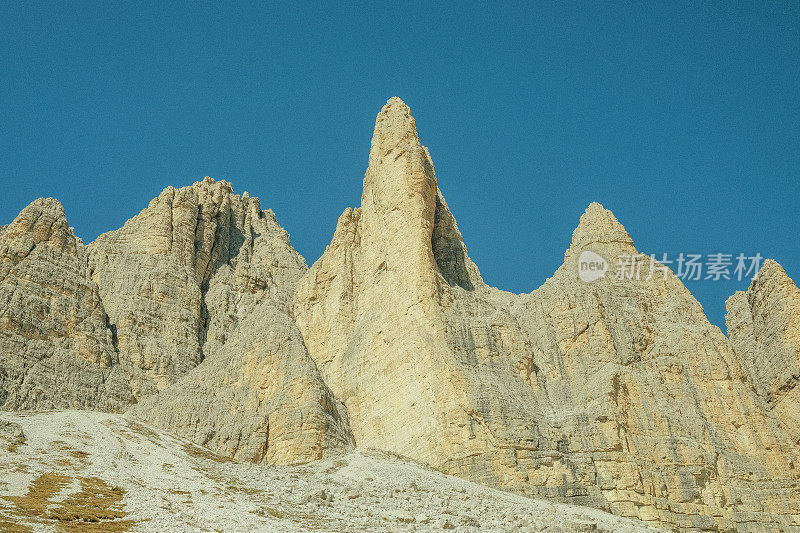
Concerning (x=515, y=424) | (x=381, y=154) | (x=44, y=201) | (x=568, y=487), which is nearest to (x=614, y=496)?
(x=568, y=487)

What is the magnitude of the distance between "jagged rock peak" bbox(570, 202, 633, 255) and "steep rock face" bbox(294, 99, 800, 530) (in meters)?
0.30

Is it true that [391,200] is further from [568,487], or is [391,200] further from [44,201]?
[44,201]

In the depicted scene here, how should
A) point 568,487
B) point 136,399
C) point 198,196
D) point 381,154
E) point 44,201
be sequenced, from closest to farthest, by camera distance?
1. point 568,487
2. point 136,399
3. point 381,154
4. point 44,201
5. point 198,196

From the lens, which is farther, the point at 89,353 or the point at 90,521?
the point at 89,353

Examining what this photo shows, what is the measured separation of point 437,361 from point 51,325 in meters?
41.1

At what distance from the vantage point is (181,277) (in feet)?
351

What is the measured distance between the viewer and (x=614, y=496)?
66125 mm

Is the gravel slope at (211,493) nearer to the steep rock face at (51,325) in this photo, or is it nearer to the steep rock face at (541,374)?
the steep rock face at (541,374)

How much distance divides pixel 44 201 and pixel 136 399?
30541mm

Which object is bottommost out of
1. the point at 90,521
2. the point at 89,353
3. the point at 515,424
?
the point at 90,521

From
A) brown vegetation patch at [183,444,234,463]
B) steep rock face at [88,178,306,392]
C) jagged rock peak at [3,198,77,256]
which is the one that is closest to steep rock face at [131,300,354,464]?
brown vegetation patch at [183,444,234,463]

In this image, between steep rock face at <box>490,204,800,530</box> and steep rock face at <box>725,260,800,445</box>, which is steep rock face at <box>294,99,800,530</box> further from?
steep rock face at <box>725,260,800,445</box>

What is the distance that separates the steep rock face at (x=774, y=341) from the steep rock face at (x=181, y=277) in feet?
187

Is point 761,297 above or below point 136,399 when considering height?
above
